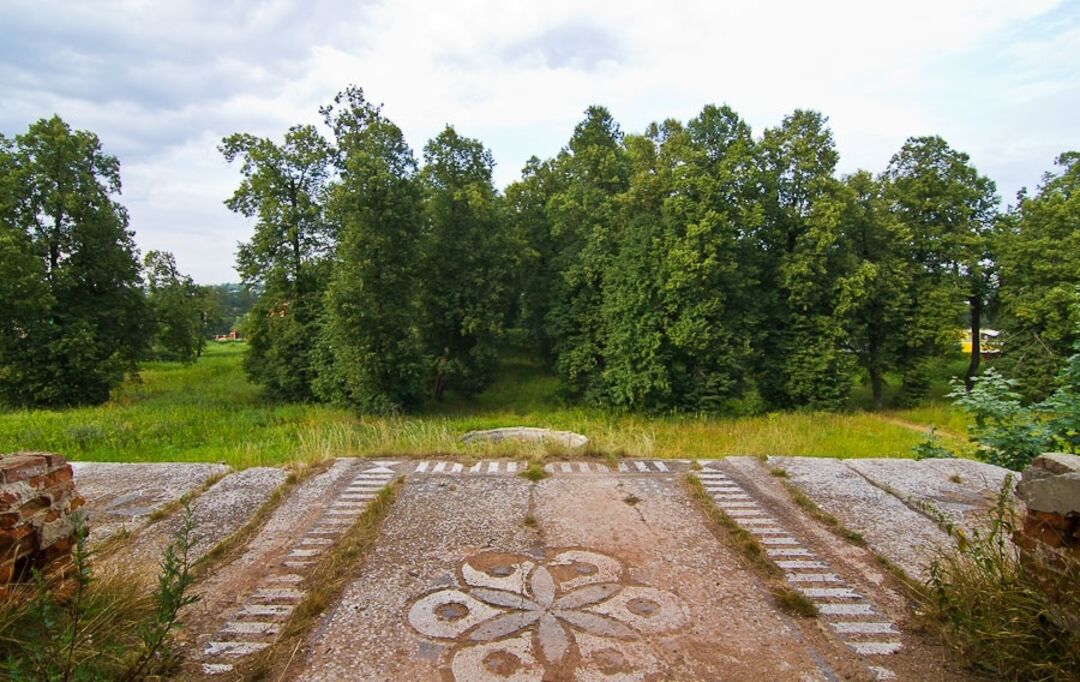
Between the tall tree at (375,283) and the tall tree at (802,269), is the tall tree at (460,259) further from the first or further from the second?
the tall tree at (802,269)

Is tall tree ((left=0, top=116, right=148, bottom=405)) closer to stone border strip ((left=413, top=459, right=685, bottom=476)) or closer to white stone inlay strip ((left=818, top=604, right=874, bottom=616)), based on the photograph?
stone border strip ((left=413, top=459, right=685, bottom=476))

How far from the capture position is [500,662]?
3.01m

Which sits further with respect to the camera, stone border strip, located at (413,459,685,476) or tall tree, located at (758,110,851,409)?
tall tree, located at (758,110,851,409)

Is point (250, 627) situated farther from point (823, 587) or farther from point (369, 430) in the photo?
point (369, 430)

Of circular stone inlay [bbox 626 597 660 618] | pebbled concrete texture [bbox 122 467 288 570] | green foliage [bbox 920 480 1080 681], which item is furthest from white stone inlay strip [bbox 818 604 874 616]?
pebbled concrete texture [bbox 122 467 288 570]

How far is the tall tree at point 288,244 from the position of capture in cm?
1742

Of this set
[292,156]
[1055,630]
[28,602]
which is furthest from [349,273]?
[1055,630]

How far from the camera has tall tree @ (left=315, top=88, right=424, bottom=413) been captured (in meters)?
15.0

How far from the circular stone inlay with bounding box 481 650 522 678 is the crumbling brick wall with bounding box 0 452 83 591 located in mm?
2463

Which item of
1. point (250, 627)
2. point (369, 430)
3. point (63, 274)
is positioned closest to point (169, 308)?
point (63, 274)

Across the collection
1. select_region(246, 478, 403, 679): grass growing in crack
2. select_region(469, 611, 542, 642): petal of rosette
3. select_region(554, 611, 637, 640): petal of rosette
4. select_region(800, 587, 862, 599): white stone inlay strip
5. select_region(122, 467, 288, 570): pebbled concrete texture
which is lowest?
select_region(800, 587, 862, 599): white stone inlay strip

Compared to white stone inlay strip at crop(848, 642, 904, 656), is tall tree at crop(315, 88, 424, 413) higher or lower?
higher

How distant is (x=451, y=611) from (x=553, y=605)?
2.12 feet

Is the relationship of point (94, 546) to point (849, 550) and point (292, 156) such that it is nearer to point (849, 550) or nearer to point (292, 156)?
point (849, 550)
